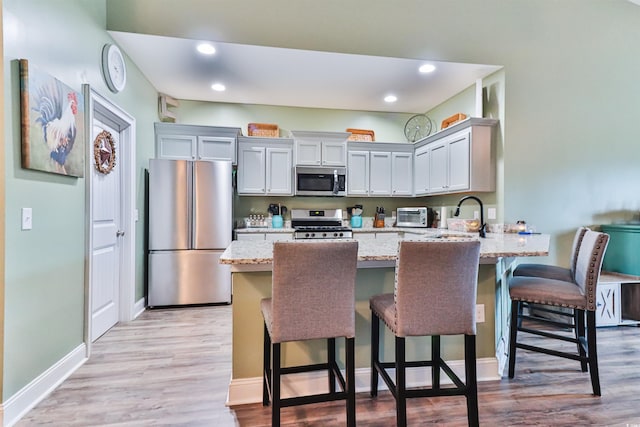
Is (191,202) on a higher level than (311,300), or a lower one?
higher

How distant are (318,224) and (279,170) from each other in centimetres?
96

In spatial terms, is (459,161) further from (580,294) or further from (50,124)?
(50,124)

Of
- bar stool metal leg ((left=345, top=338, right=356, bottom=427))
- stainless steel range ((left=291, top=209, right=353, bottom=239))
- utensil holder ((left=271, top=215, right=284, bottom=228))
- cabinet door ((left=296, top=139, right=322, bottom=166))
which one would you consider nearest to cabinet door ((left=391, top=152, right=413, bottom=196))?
stainless steel range ((left=291, top=209, right=353, bottom=239))

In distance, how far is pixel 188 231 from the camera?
12.3 ft

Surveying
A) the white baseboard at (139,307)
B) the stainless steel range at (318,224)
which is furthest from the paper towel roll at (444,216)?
the white baseboard at (139,307)

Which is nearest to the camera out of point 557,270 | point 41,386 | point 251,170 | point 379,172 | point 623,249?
point 41,386

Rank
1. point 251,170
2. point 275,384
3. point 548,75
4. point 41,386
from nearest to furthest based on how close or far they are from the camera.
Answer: point 275,384 < point 41,386 < point 548,75 < point 251,170

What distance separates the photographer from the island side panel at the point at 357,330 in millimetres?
1865

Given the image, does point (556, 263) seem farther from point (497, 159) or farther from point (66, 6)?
point (66, 6)

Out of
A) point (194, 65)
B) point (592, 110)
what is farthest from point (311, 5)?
point (592, 110)

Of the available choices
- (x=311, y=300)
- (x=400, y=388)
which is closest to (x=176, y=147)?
(x=311, y=300)

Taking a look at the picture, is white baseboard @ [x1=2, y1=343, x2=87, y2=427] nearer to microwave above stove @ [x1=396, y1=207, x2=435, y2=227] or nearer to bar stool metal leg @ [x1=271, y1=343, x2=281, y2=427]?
bar stool metal leg @ [x1=271, y1=343, x2=281, y2=427]

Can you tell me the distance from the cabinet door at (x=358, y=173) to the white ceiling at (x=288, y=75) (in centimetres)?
73

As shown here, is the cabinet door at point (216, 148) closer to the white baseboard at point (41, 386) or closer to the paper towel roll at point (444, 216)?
the white baseboard at point (41, 386)
